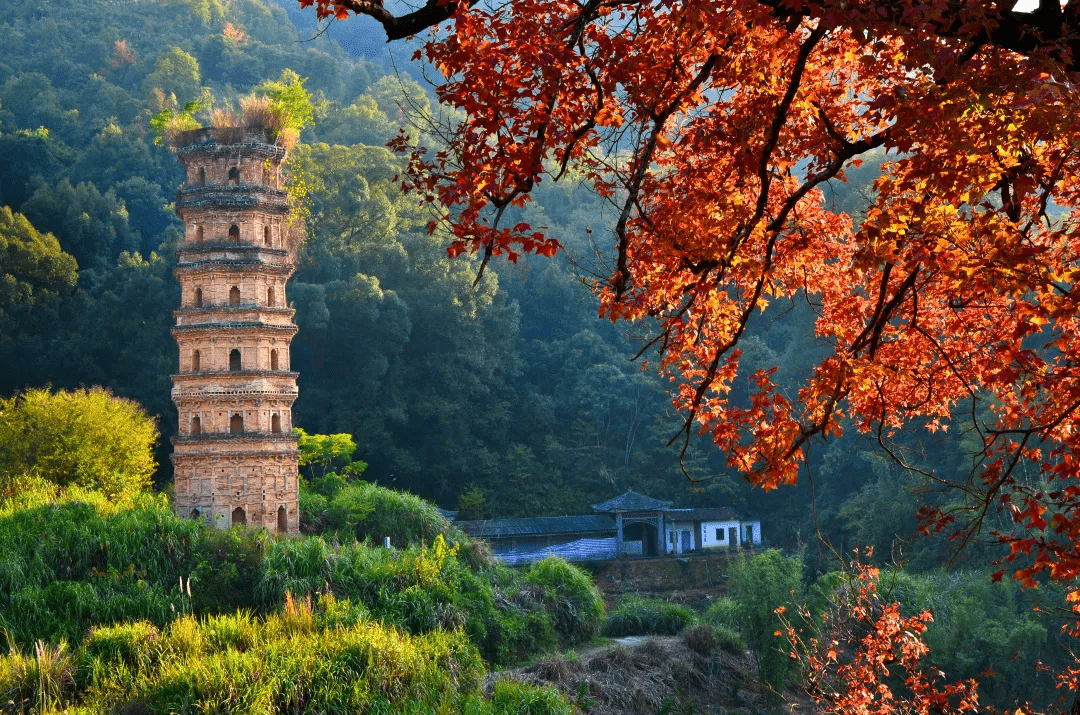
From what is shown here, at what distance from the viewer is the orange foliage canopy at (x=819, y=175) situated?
113 inches

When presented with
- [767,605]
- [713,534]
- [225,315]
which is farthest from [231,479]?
[713,534]

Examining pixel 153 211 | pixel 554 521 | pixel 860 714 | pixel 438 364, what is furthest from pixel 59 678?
pixel 153 211

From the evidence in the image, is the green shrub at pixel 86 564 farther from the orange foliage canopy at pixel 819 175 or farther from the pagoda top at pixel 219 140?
the orange foliage canopy at pixel 819 175

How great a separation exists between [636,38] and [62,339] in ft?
84.5

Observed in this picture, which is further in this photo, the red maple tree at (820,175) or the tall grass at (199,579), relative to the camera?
the tall grass at (199,579)

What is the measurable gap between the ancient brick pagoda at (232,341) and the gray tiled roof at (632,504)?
1103cm

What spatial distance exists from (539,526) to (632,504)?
7.99 ft

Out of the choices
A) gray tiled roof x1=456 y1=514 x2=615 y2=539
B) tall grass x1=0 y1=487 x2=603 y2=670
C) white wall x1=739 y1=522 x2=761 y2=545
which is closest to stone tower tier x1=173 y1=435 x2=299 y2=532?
tall grass x1=0 y1=487 x2=603 y2=670

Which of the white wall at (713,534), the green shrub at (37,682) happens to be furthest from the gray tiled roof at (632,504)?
the green shrub at (37,682)

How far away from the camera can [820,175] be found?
3.62 meters

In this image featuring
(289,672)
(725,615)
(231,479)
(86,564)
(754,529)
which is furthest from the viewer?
(754,529)

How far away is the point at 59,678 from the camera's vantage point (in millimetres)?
9211

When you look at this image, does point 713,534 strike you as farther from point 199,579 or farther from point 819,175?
point 819,175

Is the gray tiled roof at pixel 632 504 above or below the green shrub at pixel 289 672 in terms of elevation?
above
